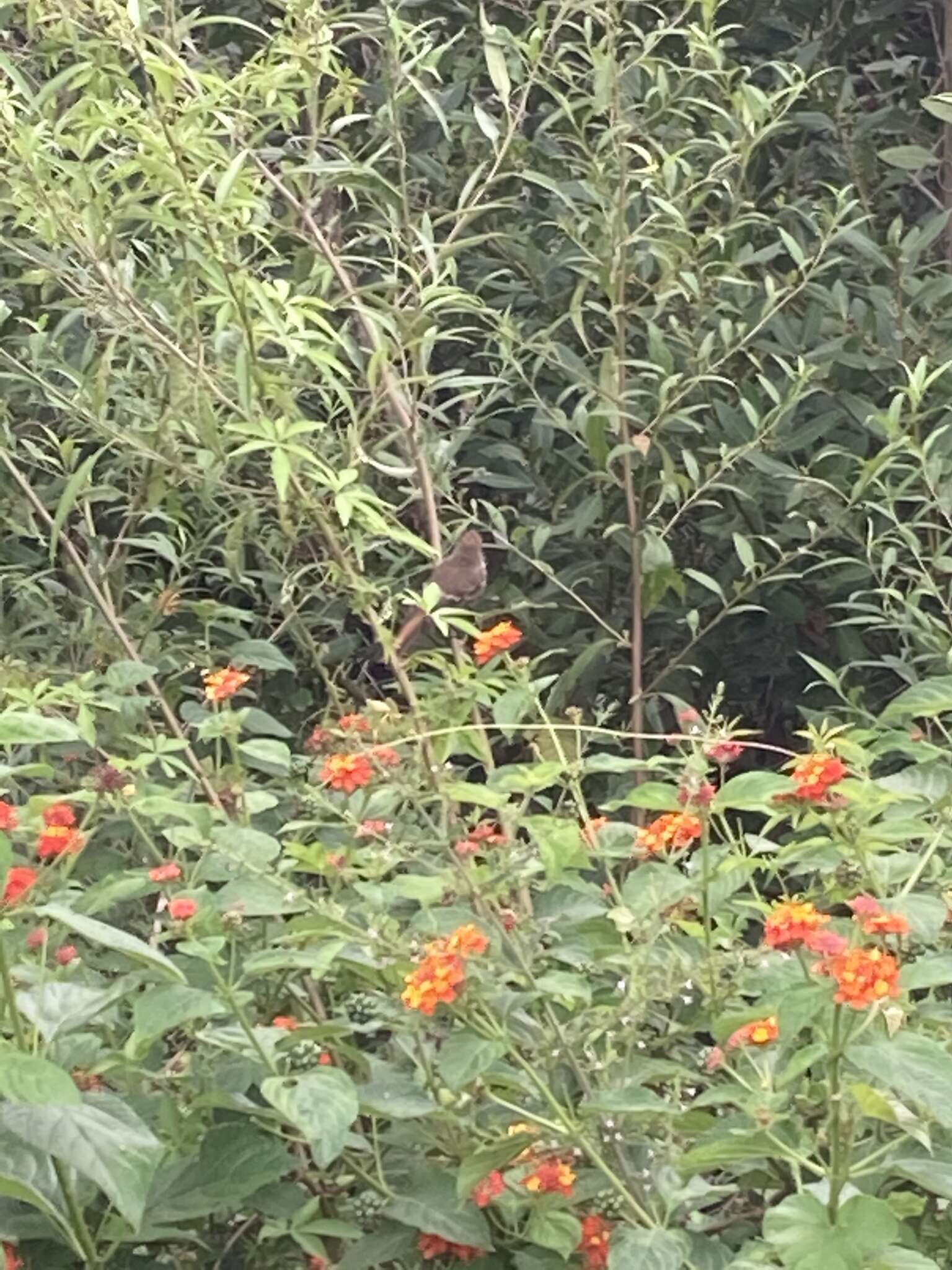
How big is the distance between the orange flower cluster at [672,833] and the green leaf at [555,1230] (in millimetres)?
280

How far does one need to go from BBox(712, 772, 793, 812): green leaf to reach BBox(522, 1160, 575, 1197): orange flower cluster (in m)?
0.29

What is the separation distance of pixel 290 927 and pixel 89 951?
0.25m

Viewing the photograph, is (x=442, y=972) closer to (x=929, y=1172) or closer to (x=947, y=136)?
(x=929, y=1172)

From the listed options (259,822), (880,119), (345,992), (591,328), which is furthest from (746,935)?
(880,119)

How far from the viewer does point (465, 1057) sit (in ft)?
3.51

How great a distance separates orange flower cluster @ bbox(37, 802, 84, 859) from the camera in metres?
1.22

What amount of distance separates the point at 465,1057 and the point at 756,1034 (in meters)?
0.19

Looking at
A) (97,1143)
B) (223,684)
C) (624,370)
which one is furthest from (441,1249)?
(624,370)

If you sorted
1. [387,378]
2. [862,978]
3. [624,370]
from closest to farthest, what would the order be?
[862,978], [387,378], [624,370]

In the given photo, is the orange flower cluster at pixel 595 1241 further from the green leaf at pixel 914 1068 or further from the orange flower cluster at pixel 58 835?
the orange flower cluster at pixel 58 835

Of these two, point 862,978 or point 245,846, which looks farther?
point 245,846

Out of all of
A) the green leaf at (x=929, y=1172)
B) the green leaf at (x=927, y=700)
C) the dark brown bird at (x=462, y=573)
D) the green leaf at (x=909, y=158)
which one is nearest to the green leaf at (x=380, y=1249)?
the green leaf at (x=929, y=1172)

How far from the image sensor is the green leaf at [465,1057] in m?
1.05

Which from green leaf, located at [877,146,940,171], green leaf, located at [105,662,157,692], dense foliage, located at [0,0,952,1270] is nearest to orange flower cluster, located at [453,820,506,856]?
dense foliage, located at [0,0,952,1270]
